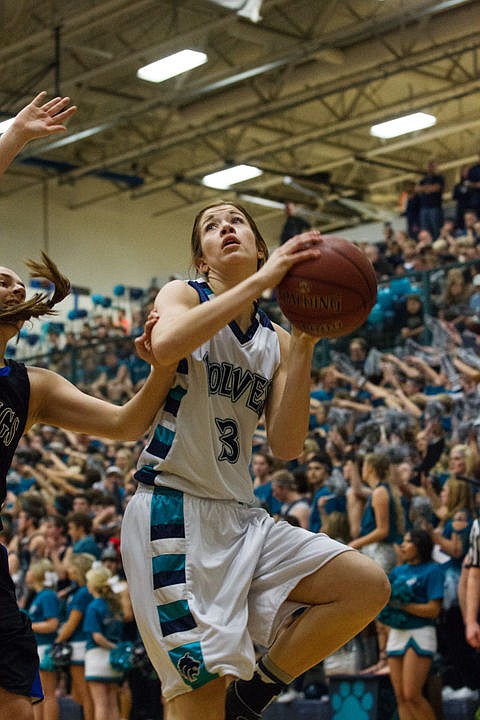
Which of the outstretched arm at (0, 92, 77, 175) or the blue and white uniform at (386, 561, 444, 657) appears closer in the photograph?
the outstretched arm at (0, 92, 77, 175)

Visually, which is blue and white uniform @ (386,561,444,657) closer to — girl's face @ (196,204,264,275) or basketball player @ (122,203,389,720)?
basketball player @ (122,203,389,720)

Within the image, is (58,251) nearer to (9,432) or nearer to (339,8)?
(339,8)

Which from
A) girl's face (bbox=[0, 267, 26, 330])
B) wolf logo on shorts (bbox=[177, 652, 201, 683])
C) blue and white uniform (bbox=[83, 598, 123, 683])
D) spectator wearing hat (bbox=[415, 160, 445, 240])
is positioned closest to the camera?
wolf logo on shorts (bbox=[177, 652, 201, 683])

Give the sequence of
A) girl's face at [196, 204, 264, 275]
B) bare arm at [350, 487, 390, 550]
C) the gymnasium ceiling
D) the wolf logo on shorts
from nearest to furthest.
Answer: the wolf logo on shorts → girl's face at [196, 204, 264, 275] → bare arm at [350, 487, 390, 550] → the gymnasium ceiling

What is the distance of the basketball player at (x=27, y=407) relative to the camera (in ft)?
12.4

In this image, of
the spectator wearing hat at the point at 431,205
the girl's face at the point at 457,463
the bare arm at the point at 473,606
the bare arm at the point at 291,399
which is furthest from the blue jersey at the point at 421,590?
the spectator wearing hat at the point at 431,205

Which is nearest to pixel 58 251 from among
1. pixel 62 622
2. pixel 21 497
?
pixel 21 497

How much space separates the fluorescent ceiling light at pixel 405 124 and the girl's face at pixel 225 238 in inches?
632

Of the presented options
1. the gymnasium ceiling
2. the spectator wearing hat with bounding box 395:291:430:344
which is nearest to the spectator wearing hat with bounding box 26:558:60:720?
the spectator wearing hat with bounding box 395:291:430:344

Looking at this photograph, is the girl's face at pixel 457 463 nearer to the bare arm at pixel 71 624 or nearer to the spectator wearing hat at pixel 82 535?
the bare arm at pixel 71 624

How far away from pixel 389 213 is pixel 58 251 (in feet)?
24.2

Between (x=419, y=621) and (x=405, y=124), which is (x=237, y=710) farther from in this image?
(x=405, y=124)

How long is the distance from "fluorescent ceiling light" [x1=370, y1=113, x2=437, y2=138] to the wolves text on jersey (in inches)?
640

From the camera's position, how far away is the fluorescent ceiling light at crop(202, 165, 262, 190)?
74.4ft
